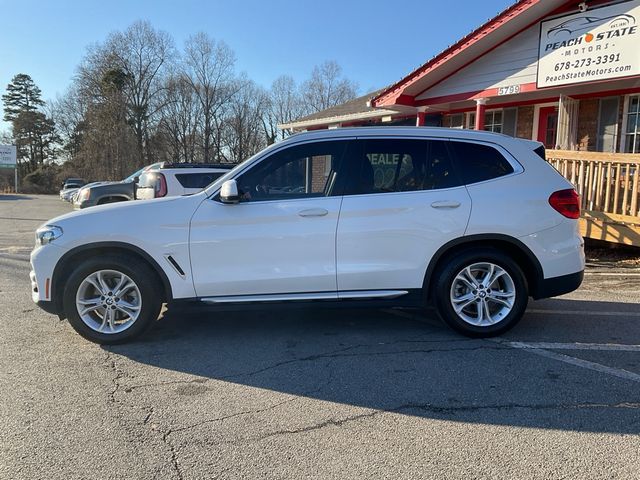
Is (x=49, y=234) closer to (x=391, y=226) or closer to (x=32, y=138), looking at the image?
(x=391, y=226)

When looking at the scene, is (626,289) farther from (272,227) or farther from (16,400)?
(16,400)

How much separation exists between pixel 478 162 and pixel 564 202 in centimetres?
85

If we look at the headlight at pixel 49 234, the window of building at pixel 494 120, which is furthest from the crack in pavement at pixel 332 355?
the window of building at pixel 494 120

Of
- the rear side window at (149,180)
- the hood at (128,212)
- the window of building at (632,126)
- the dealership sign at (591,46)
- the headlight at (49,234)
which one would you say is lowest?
the headlight at (49,234)

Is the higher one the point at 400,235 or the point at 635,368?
the point at 400,235

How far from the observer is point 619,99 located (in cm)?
1109

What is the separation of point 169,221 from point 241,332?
1.30 m

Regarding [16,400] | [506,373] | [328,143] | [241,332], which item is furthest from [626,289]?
[16,400]

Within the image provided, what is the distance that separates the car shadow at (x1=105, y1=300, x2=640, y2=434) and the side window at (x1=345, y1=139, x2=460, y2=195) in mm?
1397

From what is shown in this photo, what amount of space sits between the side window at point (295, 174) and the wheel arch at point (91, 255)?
3.24ft

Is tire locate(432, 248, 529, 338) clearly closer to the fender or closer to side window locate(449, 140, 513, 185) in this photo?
side window locate(449, 140, 513, 185)

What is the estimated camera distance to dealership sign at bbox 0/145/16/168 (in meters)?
58.8

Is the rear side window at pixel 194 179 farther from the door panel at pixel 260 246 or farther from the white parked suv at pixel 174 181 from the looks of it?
the door panel at pixel 260 246

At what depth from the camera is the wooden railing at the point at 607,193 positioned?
27.3ft
